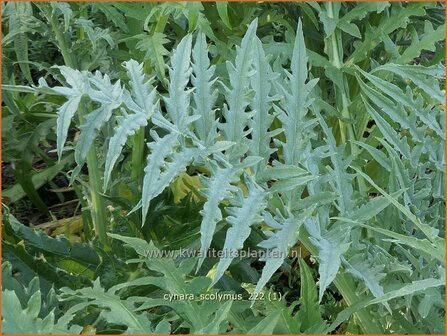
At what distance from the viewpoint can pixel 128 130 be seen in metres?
0.79

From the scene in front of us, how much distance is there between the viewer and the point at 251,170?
3.16 ft

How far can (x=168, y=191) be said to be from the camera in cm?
126

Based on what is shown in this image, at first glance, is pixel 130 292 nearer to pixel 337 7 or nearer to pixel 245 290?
pixel 245 290

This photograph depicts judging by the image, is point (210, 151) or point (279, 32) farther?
point (279, 32)

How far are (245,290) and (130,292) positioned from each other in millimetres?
201

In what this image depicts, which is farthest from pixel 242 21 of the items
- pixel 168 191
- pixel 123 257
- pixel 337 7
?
pixel 123 257

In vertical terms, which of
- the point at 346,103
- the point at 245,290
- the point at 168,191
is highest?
the point at 346,103

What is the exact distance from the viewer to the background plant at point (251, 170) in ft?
2.66

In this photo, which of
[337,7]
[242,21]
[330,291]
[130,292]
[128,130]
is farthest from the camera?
[330,291]

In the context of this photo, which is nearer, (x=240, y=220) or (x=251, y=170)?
(x=240, y=220)

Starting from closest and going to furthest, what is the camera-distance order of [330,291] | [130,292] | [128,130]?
[128,130] < [130,292] < [330,291]

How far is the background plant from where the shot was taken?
0.81 meters

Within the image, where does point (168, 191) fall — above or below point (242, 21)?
below

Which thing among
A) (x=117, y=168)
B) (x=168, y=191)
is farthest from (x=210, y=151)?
(x=117, y=168)
